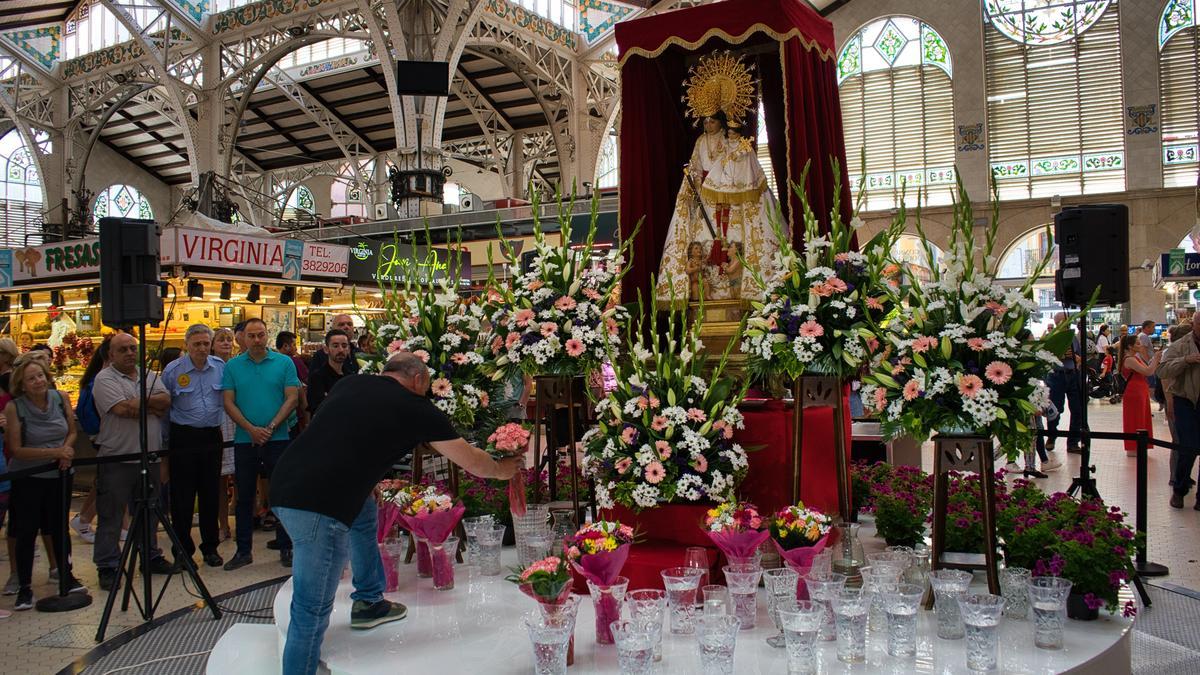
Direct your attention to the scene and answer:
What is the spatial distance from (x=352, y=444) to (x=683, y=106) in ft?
12.4

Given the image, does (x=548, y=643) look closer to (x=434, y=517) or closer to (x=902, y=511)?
(x=434, y=517)

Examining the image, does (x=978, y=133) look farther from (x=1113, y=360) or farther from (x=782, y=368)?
(x=782, y=368)

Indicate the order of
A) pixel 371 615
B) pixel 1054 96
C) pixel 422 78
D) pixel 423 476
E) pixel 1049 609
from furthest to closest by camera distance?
pixel 1054 96
pixel 422 78
pixel 423 476
pixel 371 615
pixel 1049 609

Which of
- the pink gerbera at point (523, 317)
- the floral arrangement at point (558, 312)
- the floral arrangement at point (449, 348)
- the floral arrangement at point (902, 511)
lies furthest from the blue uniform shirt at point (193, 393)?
the floral arrangement at point (902, 511)

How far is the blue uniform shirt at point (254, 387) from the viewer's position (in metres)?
5.89

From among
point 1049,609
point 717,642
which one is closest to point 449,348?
point 717,642

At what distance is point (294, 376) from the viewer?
6.05 m

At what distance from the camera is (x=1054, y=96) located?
1852cm

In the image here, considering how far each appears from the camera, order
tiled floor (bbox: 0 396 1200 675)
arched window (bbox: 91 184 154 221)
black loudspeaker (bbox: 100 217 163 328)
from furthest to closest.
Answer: arched window (bbox: 91 184 154 221) < black loudspeaker (bbox: 100 217 163 328) < tiled floor (bbox: 0 396 1200 675)

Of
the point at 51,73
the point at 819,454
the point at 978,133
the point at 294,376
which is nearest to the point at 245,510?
the point at 294,376

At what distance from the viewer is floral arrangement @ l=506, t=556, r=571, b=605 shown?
2.89m

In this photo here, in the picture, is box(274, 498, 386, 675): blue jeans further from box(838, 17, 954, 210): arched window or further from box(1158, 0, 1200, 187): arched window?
box(1158, 0, 1200, 187): arched window

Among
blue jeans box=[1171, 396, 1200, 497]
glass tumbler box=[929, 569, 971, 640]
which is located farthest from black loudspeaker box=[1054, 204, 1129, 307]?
glass tumbler box=[929, 569, 971, 640]

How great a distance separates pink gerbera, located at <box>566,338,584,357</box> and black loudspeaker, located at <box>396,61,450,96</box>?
425 inches
